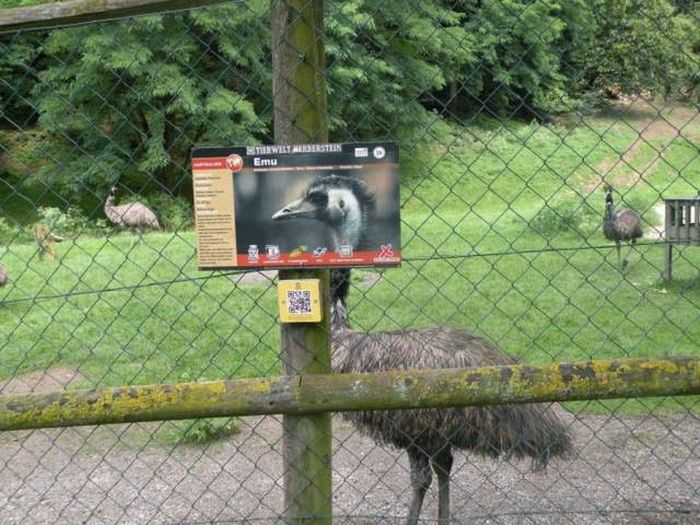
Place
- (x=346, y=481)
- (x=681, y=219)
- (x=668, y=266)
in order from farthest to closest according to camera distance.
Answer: (x=668, y=266) < (x=681, y=219) < (x=346, y=481)

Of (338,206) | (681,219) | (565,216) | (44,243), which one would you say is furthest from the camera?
(565,216)

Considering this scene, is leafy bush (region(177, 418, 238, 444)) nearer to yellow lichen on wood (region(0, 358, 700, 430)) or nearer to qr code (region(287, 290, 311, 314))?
yellow lichen on wood (region(0, 358, 700, 430))

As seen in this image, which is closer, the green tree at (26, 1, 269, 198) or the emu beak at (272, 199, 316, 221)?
the emu beak at (272, 199, 316, 221)

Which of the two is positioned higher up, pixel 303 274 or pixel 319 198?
pixel 319 198

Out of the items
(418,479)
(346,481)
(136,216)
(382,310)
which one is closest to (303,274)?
(418,479)

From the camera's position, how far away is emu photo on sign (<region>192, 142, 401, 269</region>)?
220cm

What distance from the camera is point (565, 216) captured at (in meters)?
10.1

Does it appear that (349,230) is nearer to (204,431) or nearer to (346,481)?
(346,481)

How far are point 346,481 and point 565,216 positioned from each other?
6438mm

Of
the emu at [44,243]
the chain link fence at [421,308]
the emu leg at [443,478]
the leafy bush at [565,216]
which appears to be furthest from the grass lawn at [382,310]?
the emu leg at [443,478]

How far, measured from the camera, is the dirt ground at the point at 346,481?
4.11 metres

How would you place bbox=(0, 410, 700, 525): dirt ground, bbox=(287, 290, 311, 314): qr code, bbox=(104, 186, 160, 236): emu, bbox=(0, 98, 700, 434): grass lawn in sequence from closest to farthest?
bbox=(287, 290, 311, 314): qr code, bbox=(0, 410, 700, 525): dirt ground, bbox=(0, 98, 700, 434): grass lawn, bbox=(104, 186, 160, 236): emu

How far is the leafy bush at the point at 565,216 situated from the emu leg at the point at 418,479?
6125 millimetres

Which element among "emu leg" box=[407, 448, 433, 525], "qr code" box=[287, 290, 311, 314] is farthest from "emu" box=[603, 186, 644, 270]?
"qr code" box=[287, 290, 311, 314]
